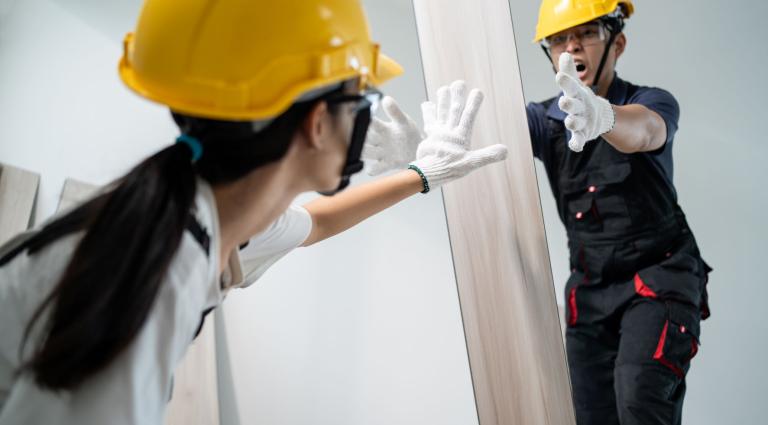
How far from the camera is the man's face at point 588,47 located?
1.51 metres

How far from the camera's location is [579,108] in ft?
3.93

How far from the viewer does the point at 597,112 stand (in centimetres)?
121

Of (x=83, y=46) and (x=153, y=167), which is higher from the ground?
(x=83, y=46)

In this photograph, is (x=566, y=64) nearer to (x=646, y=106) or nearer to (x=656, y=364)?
(x=646, y=106)

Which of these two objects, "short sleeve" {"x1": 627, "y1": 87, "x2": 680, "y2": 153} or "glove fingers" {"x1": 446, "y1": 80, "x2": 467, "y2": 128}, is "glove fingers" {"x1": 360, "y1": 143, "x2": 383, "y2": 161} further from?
"short sleeve" {"x1": 627, "y1": 87, "x2": 680, "y2": 153}

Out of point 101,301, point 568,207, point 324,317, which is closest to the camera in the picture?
point 101,301

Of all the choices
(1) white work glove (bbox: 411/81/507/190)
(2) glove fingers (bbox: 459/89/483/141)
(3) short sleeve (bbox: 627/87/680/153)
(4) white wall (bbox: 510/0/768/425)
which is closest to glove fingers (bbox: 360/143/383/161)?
(1) white work glove (bbox: 411/81/507/190)

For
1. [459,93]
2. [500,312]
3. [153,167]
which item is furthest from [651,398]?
[153,167]

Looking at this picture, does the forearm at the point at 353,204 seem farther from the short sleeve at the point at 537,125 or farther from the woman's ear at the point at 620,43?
the woman's ear at the point at 620,43

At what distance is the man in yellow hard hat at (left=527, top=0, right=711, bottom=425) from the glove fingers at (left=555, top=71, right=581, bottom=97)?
5.3 inches

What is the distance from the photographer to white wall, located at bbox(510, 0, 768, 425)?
4.92ft

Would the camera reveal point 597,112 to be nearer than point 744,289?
Yes

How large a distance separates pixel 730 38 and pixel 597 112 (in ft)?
2.23

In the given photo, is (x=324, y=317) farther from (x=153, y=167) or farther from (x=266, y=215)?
(x=153, y=167)
